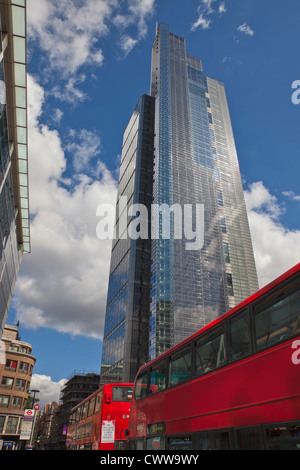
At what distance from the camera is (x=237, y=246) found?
86.1 m

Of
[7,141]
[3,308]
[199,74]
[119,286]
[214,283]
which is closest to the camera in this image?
[7,141]

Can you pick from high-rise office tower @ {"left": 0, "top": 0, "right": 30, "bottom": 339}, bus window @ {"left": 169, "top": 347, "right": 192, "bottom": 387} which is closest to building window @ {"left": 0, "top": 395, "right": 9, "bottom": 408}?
high-rise office tower @ {"left": 0, "top": 0, "right": 30, "bottom": 339}

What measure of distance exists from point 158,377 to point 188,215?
71.3 meters

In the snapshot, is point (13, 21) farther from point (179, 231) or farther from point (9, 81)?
point (179, 231)

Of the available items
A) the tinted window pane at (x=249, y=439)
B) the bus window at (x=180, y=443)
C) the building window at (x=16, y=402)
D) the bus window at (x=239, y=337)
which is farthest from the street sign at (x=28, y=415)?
the tinted window pane at (x=249, y=439)

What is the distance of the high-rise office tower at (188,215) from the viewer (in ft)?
221

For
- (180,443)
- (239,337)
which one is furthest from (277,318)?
(180,443)

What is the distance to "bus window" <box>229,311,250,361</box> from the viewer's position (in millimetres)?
5457

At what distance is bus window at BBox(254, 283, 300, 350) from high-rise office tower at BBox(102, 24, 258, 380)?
195ft

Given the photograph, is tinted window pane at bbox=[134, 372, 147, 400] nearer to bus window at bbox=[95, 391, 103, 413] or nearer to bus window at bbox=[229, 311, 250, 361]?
bus window at bbox=[229, 311, 250, 361]

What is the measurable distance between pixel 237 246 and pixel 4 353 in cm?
6039

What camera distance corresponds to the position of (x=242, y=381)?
17.1 feet

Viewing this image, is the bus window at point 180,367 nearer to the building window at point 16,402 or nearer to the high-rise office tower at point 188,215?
the building window at point 16,402

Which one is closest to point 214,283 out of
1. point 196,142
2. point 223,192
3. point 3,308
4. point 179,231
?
point 179,231
